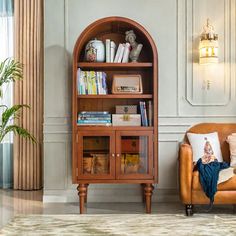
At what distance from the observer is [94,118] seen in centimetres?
493

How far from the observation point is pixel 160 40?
530 centimetres

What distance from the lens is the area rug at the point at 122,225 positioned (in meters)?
3.94

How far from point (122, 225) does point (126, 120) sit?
1.17 m

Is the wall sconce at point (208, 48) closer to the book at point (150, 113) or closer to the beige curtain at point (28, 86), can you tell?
the book at point (150, 113)

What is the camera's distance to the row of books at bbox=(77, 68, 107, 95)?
4.96 m

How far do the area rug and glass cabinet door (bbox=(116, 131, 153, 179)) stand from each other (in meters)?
0.44

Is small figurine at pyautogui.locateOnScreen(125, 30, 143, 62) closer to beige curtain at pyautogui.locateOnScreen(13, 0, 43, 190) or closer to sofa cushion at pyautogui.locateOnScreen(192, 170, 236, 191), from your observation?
sofa cushion at pyautogui.locateOnScreen(192, 170, 236, 191)

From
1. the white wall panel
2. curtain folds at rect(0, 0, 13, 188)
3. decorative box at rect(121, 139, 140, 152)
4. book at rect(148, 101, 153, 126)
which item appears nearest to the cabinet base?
decorative box at rect(121, 139, 140, 152)

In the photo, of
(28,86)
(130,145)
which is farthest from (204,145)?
(28,86)

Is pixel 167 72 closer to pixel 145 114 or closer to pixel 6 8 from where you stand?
pixel 145 114

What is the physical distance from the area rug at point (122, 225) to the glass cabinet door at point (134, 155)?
442 mm

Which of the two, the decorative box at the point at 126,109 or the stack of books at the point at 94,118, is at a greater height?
the decorative box at the point at 126,109

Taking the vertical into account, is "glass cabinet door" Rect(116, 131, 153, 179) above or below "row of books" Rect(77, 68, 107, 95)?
below

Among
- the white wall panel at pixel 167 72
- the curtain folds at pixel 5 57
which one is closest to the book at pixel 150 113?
the white wall panel at pixel 167 72
